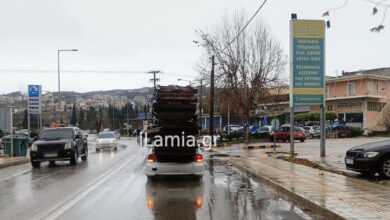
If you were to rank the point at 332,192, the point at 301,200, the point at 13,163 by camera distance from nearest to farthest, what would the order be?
the point at 301,200 → the point at 332,192 → the point at 13,163

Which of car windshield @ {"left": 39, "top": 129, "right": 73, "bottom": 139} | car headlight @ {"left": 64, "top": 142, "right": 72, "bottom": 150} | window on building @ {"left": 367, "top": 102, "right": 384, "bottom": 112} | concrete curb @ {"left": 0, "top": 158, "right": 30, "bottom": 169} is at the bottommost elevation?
concrete curb @ {"left": 0, "top": 158, "right": 30, "bottom": 169}

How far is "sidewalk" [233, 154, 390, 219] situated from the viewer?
26.2 feet

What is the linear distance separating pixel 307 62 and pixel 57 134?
11853mm

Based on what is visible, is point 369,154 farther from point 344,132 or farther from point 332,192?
point 344,132

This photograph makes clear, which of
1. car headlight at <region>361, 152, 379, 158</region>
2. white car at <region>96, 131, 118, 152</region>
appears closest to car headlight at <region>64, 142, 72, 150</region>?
car headlight at <region>361, 152, 379, 158</region>

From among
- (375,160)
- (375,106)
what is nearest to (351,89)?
(375,106)

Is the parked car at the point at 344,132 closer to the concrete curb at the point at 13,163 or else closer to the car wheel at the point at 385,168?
the concrete curb at the point at 13,163

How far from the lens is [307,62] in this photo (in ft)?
66.9

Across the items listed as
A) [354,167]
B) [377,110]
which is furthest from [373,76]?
[354,167]

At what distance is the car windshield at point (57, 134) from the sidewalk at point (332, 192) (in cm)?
995

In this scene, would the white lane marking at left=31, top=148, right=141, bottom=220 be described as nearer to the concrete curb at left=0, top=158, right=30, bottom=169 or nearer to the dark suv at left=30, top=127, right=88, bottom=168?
the dark suv at left=30, top=127, right=88, bottom=168

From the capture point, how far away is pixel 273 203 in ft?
31.6

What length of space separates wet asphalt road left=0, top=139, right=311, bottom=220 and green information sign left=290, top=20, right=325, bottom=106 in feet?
22.6

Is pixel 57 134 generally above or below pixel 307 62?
below
